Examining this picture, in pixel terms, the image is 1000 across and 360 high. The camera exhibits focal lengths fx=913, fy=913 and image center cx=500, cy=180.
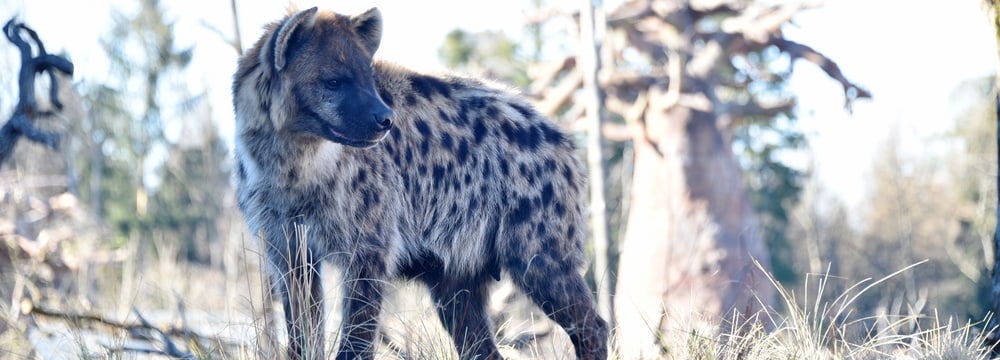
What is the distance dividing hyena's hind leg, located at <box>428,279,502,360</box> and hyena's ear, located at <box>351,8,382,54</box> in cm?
138

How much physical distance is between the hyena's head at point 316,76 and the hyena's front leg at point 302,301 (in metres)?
0.60

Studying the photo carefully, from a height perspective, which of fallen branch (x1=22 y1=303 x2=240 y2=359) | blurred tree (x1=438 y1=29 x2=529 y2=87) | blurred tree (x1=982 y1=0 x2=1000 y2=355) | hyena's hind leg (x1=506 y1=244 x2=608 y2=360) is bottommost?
blurred tree (x1=438 y1=29 x2=529 y2=87)

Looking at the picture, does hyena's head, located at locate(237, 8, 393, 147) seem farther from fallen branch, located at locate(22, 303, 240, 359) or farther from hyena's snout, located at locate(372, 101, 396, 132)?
fallen branch, located at locate(22, 303, 240, 359)

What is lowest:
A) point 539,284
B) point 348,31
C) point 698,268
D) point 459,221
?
point 698,268

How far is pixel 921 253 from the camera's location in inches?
1190

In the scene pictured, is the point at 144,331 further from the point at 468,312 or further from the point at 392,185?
the point at 392,185

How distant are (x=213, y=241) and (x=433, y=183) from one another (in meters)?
27.5

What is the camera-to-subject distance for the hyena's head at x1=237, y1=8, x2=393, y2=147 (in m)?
4.18

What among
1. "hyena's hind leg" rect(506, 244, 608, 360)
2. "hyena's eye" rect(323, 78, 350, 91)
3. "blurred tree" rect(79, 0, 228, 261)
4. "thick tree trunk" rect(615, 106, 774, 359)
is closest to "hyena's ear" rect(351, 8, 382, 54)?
"hyena's eye" rect(323, 78, 350, 91)


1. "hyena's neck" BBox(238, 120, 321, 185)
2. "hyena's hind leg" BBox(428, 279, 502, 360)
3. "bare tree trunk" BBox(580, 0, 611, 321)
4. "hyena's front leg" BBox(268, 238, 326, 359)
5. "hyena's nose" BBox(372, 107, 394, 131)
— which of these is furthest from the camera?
"bare tree trunk" BBox(580, 0, 611, 321)

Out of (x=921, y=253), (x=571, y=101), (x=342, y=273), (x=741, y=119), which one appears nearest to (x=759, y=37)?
(x=741, y=119)

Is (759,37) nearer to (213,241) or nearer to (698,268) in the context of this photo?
(698,268)

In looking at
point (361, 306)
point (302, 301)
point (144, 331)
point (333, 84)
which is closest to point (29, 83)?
point (333, 84)

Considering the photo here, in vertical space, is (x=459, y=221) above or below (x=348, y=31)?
below
